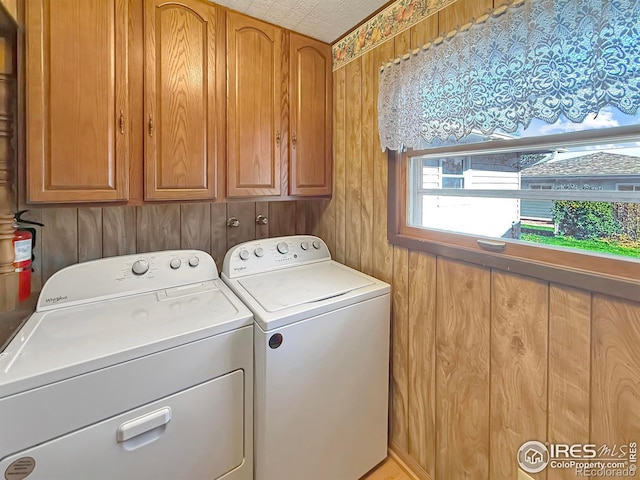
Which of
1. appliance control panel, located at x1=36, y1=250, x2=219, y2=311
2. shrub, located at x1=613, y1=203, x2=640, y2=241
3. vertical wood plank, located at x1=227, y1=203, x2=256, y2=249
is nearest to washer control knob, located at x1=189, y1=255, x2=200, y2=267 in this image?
appliance control panel, located at x1=36, y1=250, x2=219, y2=311

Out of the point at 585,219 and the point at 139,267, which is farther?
the point at 139,267

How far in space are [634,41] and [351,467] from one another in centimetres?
184

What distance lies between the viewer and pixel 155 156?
1.39 m

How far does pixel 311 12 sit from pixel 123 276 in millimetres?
1541

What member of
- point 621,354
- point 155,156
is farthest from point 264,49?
point 621,354

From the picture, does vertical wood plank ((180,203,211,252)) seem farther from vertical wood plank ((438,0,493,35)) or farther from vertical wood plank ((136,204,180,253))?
vertical wood plank ((438,0,493,35))

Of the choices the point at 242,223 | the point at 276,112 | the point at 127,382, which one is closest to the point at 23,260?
the point at 127,382

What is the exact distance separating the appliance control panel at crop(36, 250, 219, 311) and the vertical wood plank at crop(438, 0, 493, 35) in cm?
149

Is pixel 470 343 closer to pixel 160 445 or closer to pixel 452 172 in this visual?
pixel 452 172

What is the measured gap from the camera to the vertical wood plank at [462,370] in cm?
126

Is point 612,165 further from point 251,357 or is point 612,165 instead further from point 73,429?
point 73,429

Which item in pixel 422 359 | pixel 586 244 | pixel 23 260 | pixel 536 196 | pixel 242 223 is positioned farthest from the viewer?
pixel 242 223

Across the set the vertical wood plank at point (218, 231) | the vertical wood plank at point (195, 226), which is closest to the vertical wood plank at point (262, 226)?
the vertical wood plank at point (218, 231)

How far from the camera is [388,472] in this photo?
1.60m
